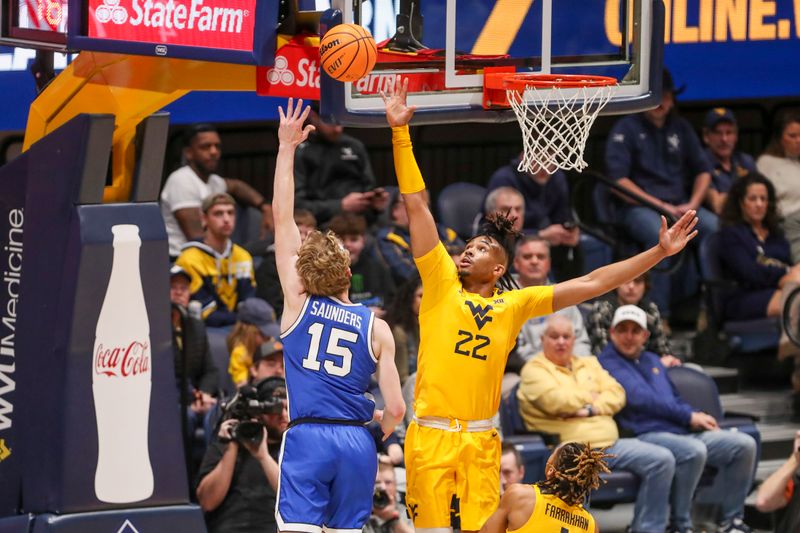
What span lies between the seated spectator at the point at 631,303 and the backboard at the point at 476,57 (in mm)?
2856

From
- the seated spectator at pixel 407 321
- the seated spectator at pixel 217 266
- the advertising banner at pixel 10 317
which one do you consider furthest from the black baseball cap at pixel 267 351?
the advertising banner at pixel 10 317

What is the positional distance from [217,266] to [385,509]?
2.83 m

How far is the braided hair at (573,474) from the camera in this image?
286 inches

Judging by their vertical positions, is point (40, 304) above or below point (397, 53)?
below

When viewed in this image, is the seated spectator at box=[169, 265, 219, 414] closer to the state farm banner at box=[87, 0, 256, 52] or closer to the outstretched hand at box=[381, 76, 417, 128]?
the state farm banner at box=[87, 0, 256, 52]

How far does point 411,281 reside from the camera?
36.0 feet

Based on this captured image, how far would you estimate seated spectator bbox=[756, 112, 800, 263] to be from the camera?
13.2 meters

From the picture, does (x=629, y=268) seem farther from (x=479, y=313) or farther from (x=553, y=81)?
(x=553, y=81)

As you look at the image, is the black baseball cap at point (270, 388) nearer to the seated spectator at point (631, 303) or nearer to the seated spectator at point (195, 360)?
the seated spectator at point (195, 360)

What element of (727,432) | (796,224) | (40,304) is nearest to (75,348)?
(40,304)

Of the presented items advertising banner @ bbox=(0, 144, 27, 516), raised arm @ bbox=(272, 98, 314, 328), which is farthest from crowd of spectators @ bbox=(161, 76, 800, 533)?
raised arm @ bbox=(272, 98, 314, 328)

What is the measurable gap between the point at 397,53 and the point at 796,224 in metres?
6.09

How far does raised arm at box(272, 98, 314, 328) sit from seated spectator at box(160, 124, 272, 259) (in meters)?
4.25

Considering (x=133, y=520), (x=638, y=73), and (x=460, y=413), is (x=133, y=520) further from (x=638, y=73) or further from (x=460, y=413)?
(x=638, y=73)
